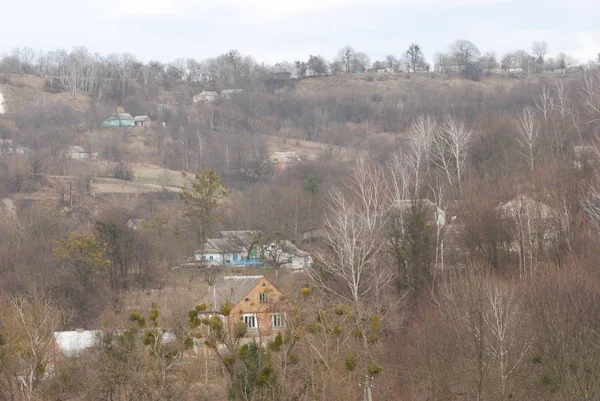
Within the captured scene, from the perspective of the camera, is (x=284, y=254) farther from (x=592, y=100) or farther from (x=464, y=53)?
(x=464, y=53)

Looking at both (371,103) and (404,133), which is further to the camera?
(371,103)

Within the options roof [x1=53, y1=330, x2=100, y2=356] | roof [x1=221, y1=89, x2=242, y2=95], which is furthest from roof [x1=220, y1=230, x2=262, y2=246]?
roof [x1=221, y1=89, x2=242, y2=95]

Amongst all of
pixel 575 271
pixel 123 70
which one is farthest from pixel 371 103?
pixel 575 271

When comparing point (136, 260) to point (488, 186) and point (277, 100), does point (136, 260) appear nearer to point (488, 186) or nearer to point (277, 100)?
point (488, 186)

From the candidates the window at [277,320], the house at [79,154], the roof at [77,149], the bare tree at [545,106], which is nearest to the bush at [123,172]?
the house at [79,154]

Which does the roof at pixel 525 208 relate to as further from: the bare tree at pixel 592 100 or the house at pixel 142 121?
the house at pixel 142 121

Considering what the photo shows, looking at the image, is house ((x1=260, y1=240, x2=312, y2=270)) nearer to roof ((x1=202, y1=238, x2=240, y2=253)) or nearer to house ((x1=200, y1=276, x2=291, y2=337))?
roof ((x1=202, y1=238, x2=240, y2=253))
